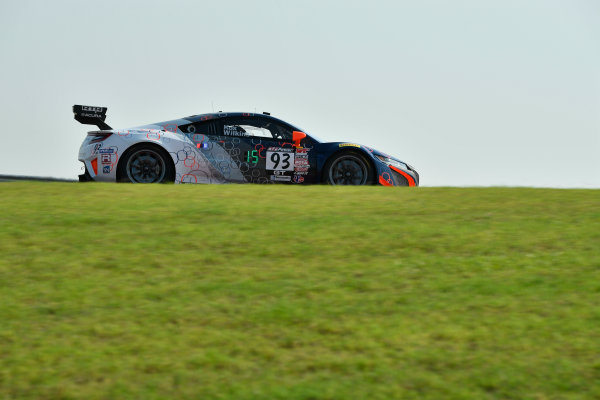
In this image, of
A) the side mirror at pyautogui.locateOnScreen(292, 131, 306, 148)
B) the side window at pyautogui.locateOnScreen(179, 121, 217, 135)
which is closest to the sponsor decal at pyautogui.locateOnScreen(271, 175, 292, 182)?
the side mirror at pyautogui.locateOnScreen(292, 131, 306, 148)

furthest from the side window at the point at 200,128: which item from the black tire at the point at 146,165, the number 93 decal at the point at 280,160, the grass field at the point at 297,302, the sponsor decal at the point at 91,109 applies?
the grass field at the point at 297,302

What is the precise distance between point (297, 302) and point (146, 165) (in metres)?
7.06

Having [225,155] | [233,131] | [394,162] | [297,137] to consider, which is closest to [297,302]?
[225,155]

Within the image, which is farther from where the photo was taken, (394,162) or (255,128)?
(394,162)

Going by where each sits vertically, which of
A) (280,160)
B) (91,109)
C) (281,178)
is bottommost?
(281,178)

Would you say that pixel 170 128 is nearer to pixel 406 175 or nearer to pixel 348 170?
pixel 348 170

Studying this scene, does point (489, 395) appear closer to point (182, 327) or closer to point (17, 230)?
point (182, 327)

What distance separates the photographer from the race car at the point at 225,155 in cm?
1123

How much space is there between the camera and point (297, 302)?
4.77 metres

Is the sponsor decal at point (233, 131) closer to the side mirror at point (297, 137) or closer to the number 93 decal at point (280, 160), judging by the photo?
the number 93 decal at point (280, 160)

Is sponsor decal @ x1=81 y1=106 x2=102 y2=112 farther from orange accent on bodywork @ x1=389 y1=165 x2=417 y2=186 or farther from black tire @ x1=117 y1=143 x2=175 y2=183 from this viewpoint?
orange accent on bodywork @ x1=389 y1=165 x2=417 y2=186

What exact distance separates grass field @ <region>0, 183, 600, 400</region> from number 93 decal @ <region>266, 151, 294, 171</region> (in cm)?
410

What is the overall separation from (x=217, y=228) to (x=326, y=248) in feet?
3.83

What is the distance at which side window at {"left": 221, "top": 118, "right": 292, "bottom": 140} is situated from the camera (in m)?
11.7
